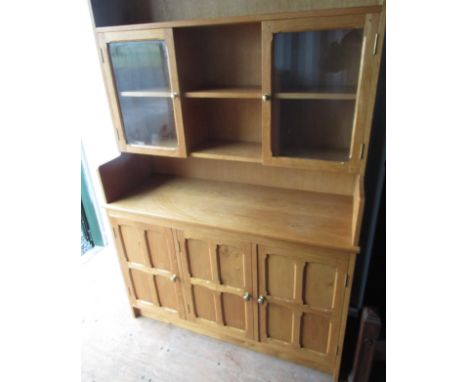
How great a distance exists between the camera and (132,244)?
1.57 m

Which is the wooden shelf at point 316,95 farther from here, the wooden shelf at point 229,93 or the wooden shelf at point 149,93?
the wooden shelf at point 149,93

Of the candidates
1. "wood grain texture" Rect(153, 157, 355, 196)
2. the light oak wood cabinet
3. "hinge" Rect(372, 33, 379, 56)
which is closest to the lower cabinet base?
the light oak wood cabinet

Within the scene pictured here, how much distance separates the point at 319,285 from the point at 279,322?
33cm

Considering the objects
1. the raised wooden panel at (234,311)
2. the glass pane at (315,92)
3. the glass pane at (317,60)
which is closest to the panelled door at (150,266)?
the raised wooden panel at (234,311)

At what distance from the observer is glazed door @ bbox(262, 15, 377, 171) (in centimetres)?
103

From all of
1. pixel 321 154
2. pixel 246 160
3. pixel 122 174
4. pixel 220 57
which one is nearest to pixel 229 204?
pixel 246 160

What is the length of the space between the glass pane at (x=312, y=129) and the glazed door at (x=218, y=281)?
1.56ft

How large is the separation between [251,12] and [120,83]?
70 cm

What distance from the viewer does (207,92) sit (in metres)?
1.31

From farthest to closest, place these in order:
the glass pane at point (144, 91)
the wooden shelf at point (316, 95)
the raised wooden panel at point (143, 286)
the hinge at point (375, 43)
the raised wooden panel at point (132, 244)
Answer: the raised wooden panel at point (143, 286) → the raised wooden panel at point (132, 244) → the glass pane at point (144, 91) → the wooden shelf at point (316, 95) → the hinge at point (375, 43)

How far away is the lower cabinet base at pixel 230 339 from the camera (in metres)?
1.48

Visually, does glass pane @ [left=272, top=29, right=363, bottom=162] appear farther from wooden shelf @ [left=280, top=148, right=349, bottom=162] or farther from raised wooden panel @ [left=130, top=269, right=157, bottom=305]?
raised wooden panel @ [left=130, top=269, right=157, bottom=305]
